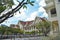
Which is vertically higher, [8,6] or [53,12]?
[53,12]

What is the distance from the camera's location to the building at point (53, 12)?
24053 mm

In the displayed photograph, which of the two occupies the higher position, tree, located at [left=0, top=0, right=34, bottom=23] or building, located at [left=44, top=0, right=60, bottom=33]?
building, located at [left=44, top=0, right=60, bottom=33]

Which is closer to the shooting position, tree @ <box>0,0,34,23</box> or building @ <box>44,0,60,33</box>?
tree @ <box>0,0,34,23</box>

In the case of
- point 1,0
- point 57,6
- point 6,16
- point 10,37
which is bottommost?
point 10,37

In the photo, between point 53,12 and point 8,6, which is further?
point 53,12

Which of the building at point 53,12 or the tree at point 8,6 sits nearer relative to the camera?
the tree at point 8,6

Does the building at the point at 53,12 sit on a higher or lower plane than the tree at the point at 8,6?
higher

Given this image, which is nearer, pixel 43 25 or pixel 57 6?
pixel 57 6

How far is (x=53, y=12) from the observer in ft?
89.6

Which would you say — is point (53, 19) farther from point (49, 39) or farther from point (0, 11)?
point (0, 11)

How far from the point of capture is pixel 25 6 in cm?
389

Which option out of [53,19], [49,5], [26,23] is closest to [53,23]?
[53,19]

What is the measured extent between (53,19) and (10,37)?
6696 millimetres

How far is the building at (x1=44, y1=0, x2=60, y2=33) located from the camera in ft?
78.9
